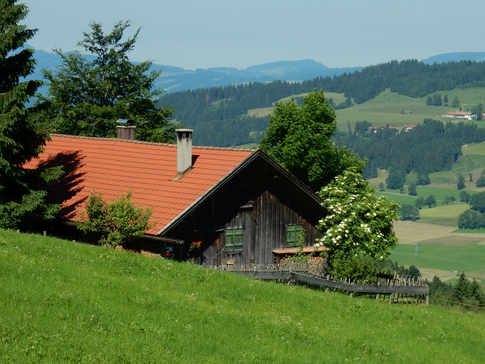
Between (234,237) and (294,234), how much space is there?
4561 mm

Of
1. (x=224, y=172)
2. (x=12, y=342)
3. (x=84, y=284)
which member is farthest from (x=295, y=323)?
(x=224, y=172)

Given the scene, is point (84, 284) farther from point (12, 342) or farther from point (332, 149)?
point (332, 149)

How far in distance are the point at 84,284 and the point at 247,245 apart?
17.8m

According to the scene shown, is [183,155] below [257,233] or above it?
above

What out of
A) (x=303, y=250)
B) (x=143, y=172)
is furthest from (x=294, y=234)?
(x=143, y=172)

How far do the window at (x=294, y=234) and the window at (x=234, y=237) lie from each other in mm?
3524

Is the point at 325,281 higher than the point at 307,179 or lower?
lower

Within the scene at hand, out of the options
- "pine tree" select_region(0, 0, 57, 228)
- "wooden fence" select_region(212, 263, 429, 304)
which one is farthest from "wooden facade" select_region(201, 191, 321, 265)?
"pine tree" select_region(0, 0, 57, 228)

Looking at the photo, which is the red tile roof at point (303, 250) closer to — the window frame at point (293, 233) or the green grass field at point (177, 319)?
the window frame at point (293, 233)

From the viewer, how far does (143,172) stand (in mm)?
34469

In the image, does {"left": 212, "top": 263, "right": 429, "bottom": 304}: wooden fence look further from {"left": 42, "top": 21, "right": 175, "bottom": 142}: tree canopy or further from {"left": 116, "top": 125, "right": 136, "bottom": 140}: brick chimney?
{"left": 42, "top": 21, "right": 175, "bottom": 142}: tree canopy

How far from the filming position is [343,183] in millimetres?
39594

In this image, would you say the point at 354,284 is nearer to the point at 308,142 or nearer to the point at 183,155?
the point at 183,155

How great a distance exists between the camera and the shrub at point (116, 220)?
26.9 meters
